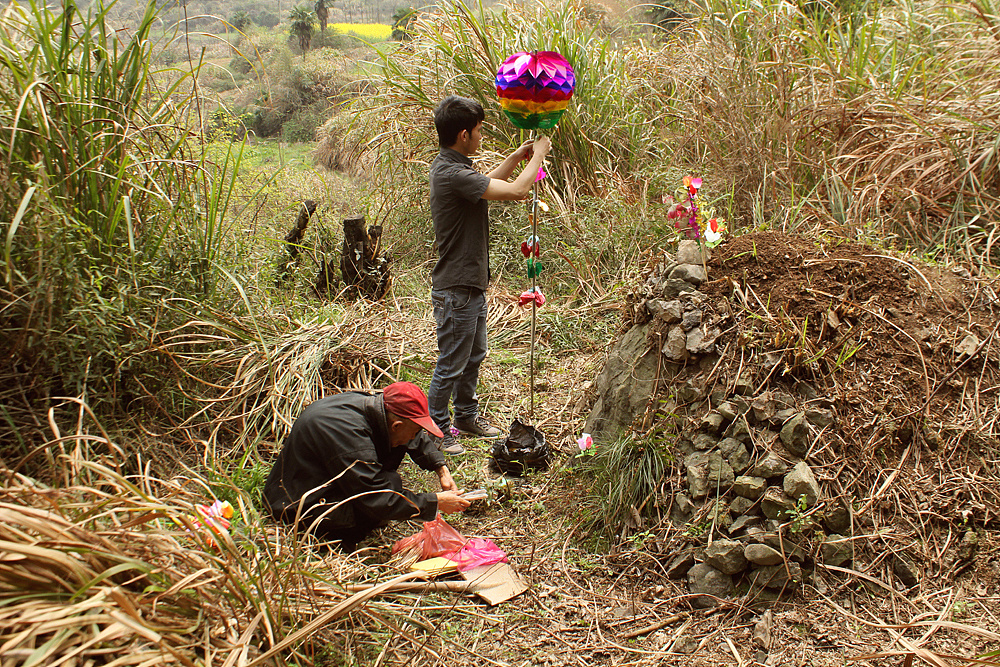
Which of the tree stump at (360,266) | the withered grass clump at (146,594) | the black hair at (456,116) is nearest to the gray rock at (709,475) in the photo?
the withered grass clump at (146,594)

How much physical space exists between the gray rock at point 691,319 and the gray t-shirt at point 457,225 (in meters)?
1.06

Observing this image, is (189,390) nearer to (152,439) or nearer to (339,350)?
(152,439)

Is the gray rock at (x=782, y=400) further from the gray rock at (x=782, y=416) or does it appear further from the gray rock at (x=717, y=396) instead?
the gray rock at (x=717, y=396)

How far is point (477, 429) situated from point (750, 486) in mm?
1693

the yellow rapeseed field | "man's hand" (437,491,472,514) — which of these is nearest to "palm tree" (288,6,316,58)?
the yellow rapeseed field

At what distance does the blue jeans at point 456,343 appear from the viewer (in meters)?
3.47

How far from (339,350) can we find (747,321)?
7.34ft

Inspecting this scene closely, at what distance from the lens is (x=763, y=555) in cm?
242

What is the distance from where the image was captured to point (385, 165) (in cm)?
635

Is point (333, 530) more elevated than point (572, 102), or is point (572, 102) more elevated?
point (572, 102)

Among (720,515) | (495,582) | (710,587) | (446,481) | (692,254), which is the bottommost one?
(495,582)

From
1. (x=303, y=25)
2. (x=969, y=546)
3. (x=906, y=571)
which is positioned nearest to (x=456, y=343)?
(x=906, y=571)

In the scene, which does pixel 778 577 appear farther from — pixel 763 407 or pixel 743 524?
pixel 763 407

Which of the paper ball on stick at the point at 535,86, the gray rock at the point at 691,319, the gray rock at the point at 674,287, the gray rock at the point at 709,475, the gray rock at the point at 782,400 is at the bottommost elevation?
→ the gray rock at the point at 709,475
